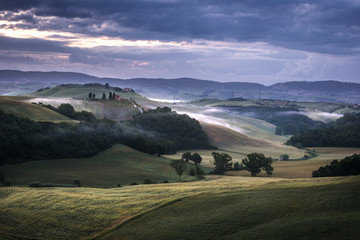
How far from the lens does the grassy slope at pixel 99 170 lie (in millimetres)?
91500

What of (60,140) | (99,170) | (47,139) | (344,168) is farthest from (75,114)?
(344,168)

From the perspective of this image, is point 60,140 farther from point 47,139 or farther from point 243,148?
point 243,148

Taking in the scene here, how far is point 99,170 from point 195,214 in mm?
70819

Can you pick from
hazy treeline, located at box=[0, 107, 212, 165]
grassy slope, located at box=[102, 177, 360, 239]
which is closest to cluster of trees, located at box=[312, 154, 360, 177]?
grassy slope, located at box=[102, 177, 360, 239]

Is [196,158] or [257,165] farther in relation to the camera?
[196,158]

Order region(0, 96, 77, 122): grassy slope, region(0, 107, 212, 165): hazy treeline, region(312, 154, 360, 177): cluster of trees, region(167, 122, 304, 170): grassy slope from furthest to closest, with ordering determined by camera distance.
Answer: region(167, 122, 304, 170): grassy slope < region(0, 96, 77, 122): grassy slope < region(0, 107, 212, 165): hazy treeline < region(312, 154, 360, 177): cluster of trees

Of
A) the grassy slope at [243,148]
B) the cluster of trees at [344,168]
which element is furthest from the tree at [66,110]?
the cluster of trees at [344,168]

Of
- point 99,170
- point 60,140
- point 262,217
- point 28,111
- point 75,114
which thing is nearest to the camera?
point 262,217

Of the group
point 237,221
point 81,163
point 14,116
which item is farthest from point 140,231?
point 14,116

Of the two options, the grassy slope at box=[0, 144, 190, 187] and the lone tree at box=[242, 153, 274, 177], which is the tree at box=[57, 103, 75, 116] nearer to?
the grassy slope at box=[0, 144, 190, 187]

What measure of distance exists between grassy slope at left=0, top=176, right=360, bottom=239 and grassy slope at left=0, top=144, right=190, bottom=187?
35.8m

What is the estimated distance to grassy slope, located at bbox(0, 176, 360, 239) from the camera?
1411 inches

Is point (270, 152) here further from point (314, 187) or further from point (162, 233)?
point (162, 233)

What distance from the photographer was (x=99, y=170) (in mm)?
108562
